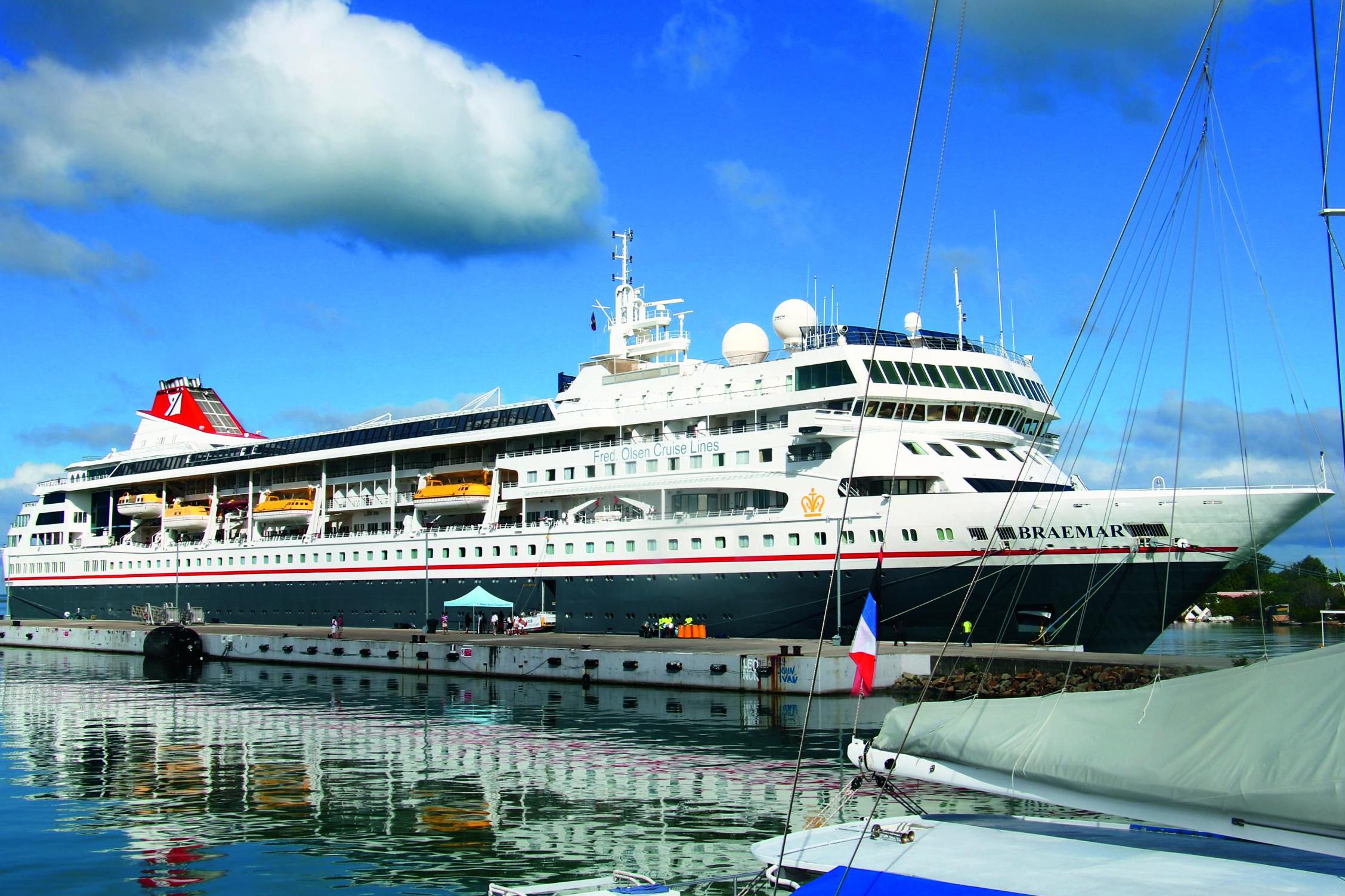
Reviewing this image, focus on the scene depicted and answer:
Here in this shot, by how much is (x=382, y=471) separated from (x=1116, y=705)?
4379cm

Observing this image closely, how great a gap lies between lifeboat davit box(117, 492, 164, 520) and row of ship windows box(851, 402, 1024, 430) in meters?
39.9

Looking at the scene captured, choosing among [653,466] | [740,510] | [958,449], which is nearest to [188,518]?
[653,466]

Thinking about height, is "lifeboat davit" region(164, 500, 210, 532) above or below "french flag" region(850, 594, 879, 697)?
above

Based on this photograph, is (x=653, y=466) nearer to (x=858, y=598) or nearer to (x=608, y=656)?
(x=608, y=656)

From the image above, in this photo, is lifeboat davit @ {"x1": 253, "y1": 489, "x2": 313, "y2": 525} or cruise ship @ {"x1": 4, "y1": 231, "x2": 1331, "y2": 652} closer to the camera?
cruise ship @ {"x1": 4, "y1": 231, "x2": 1331, "y2": 652}

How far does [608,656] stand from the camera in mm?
31406

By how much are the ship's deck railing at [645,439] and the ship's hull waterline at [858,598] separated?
15.2 ft

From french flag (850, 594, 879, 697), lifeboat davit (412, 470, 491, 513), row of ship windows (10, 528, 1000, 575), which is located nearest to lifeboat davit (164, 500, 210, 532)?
row of ship windows (10, 528, 1000, 575)

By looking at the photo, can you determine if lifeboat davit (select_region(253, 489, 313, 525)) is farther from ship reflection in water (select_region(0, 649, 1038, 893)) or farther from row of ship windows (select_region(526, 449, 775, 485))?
ship reflection in water (select_region(0, 649, 1038, 893))

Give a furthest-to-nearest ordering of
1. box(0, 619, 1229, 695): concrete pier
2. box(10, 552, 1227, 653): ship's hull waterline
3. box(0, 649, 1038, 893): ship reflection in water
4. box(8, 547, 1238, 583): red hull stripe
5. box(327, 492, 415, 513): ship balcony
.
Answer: box(327, 492, 415, 513): ship balcony → box(8, 547, 1238, 583): red hull stripe → box(10, 552, 1227, 653): ship's hull waterline → box(0, 619, 1229, 695): concrete pier → box(0, 649, 1038, 893): ship reflection in water

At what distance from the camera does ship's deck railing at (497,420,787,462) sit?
3638 cm

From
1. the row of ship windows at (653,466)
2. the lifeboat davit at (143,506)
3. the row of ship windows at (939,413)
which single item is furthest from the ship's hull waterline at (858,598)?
the lifeboat davit at (143,506)

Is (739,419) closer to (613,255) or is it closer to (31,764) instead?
(613,255)

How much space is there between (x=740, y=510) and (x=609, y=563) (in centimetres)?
522
